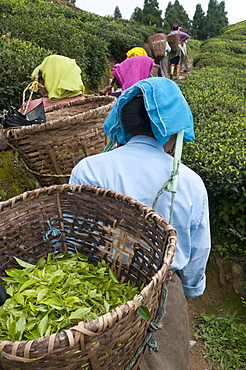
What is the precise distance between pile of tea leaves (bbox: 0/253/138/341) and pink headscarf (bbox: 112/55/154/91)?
11.4ft

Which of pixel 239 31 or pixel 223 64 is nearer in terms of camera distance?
pixel 223 64

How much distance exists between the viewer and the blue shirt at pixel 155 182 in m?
1.58

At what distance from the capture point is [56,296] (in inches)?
49.8

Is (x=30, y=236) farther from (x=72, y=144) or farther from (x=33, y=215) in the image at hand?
(x=72, y=144)

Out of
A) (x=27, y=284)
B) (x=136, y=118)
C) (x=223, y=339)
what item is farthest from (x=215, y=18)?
(x=27, y=284)

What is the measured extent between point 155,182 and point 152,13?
114ft

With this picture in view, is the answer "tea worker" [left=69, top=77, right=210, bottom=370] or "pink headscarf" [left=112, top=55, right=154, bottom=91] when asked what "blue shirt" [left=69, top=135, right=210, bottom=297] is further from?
"pink headscarf" [left=112, top=55, right=154, bottom=91]

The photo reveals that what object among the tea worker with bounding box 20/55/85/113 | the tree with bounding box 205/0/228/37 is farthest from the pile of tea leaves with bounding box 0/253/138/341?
the tree with bounding box 205/0/228/37

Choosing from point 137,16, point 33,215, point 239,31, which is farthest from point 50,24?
point 239,31

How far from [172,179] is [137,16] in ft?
119

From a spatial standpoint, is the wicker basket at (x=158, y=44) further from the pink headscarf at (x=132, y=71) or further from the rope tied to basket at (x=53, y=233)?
the rope tied to basket at (x=53, y=233)

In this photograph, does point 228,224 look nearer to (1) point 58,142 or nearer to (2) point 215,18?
(1) point 58,142

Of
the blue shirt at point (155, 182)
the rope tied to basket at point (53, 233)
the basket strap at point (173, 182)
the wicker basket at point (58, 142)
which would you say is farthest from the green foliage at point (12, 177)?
the basket strap at point (173, 182)

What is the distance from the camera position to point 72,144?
2.24 metres
